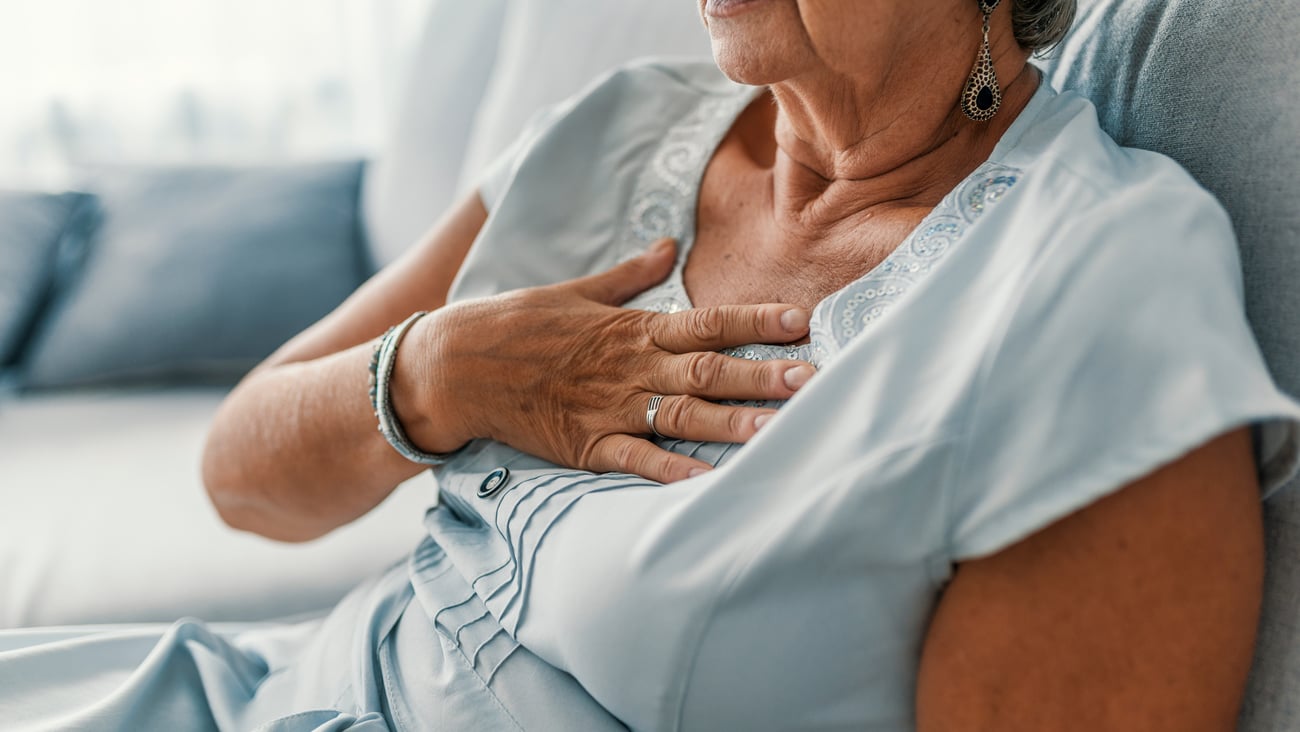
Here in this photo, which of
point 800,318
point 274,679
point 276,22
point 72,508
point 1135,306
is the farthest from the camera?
point 276,22

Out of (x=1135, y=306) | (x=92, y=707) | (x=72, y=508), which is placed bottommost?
(x=72, y=508)

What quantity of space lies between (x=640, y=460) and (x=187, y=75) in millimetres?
2461

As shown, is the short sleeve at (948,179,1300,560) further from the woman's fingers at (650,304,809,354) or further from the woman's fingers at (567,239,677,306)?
the woman's fingers at (567,239,677,306)

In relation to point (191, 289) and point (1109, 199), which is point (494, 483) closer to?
point (1109, 199)

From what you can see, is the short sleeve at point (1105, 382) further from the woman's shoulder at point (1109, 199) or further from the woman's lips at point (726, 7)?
the woman's lips at point (726, 7)

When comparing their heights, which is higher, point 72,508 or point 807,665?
point 807,665

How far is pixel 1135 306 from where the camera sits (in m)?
0.56

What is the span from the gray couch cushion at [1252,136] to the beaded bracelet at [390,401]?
685mm

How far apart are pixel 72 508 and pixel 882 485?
1387mm

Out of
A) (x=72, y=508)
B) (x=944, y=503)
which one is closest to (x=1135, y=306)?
(x=944, y=503)

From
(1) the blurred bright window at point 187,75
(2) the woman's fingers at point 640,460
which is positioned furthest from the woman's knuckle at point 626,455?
(1) the blurred bright window at point 187,75

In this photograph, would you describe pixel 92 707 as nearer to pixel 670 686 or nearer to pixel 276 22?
pixel 670 686

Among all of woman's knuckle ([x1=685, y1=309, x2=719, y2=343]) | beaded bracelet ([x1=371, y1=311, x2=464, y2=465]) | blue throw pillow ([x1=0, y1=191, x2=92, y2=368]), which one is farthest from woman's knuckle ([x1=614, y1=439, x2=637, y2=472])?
blue throw pillow ([x1=0, y1=191, x2=92, y2=368])

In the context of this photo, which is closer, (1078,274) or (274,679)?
(1078,274)
